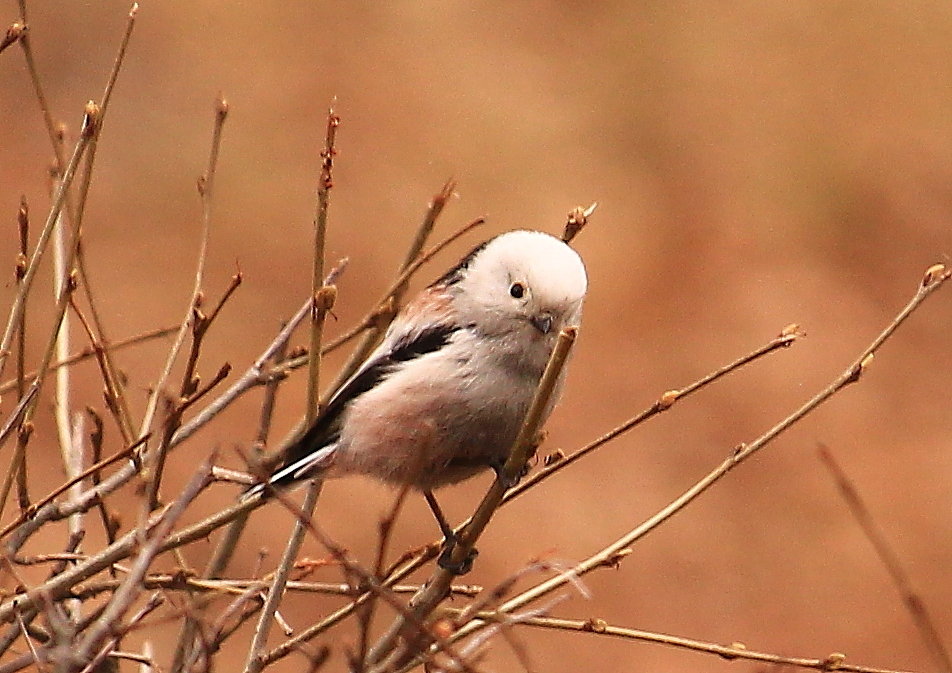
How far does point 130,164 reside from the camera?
709 cm

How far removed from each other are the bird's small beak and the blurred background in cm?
321

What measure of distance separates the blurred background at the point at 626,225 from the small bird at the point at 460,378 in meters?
2.94

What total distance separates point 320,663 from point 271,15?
21.5ft

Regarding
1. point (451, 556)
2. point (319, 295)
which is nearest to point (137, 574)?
point (319, 295)

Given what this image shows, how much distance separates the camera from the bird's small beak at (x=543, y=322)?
2658 mm

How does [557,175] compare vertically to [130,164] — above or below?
below

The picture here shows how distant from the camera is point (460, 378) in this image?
2.74 meters

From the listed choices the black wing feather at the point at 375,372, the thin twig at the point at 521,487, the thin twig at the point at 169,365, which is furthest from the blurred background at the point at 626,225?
the thin twig at the point at 521,487

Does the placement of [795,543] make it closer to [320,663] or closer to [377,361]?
[377,361]

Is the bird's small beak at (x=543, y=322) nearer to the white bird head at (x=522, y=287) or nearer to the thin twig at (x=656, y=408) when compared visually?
the white bird head at (x=522, y=287)

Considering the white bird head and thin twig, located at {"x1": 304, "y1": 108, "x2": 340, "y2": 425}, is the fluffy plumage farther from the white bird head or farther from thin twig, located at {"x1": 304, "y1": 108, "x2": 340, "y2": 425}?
thin twig, located at {"x1": 304, "y1": 108, "x2": 340, "y2": 425}

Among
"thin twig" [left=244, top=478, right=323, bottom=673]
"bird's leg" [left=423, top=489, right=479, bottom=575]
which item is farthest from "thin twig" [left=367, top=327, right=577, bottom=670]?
"thin twig" [left=244, top=478, right=323, bottom=673]

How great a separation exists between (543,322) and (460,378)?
0.67 feet

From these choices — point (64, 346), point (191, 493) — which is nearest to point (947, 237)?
point (64, 346)
